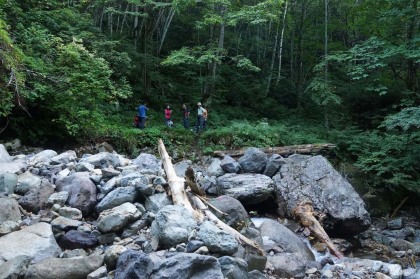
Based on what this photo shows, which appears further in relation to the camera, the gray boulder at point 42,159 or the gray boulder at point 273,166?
the gray boulder at point 273,166

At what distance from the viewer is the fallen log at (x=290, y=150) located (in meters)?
14.3

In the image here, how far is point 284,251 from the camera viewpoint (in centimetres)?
752

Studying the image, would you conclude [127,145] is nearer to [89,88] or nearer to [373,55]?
[89,88]

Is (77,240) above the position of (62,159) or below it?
below

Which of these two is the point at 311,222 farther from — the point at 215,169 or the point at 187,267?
the point at 187,267

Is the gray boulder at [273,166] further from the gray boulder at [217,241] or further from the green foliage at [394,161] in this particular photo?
the gray boulder at [217,241]

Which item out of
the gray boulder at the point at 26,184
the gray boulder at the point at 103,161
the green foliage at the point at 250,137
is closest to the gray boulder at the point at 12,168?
the gray boulder at the point at 26,184

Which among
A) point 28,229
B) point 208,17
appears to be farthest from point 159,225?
point 208,17

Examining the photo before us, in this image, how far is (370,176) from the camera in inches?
527

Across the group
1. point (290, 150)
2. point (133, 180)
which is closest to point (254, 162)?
point (290, 150)

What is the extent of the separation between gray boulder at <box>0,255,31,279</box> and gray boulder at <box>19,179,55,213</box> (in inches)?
73.9

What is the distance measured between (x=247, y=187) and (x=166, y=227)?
17.8 ft

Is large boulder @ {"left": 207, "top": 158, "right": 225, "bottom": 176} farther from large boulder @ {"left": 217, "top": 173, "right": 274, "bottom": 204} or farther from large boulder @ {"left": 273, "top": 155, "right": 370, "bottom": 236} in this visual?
large boulder @ {"left": 273, "top": 155, "right": 370, "bottom": 236}

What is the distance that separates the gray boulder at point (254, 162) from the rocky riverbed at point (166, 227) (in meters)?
0.24
